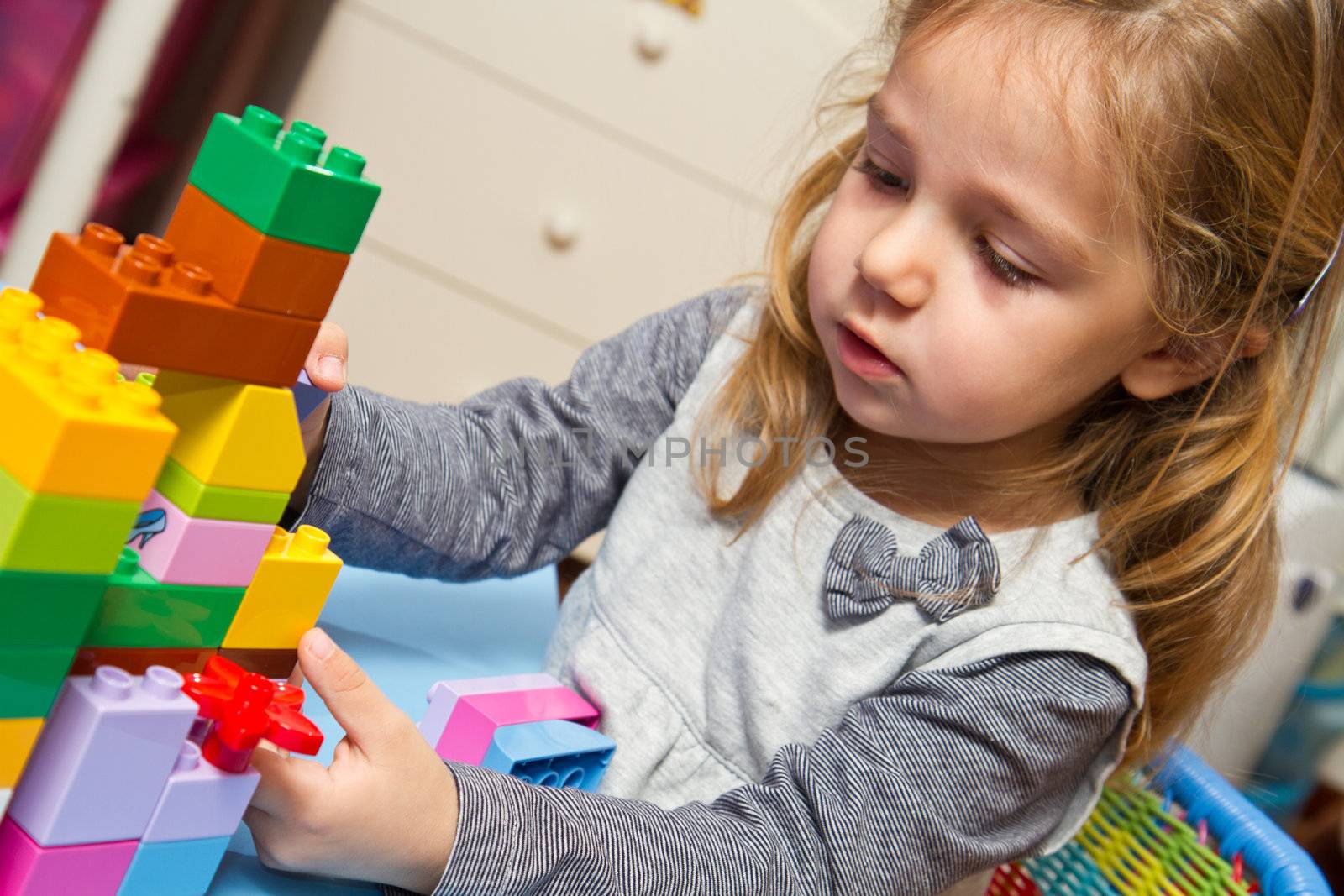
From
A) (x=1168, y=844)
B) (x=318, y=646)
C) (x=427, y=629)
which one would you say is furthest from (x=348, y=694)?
(x=1168, y=844)

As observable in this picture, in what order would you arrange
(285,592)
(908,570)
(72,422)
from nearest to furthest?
(72,422), (285,592), (908,570)

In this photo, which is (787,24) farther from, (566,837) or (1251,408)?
(566,837)

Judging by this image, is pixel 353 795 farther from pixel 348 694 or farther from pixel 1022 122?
pixel 1022 122

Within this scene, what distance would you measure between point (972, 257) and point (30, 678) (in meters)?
0.40

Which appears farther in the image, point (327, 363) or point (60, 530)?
point (327, 363)

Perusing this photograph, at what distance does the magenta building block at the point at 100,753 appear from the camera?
0.33 metres

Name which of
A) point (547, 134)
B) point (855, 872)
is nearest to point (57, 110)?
point (547, 134)

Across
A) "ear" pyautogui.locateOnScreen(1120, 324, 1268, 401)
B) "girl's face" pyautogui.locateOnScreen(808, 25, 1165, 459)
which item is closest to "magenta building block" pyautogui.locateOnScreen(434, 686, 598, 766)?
"girl's face" pyautogui.locateOnScreen(808, 25, 1165, 459)

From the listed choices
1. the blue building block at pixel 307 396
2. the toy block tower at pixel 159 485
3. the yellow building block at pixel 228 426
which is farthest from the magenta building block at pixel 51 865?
the blue building block at pixel 307 396

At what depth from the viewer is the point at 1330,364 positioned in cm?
83

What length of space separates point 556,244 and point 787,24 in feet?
1.07

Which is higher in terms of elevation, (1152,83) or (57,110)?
(1152,83)

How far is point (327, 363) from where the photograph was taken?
51 centimetres

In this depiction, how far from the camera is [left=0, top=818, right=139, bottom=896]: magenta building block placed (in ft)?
1.10
